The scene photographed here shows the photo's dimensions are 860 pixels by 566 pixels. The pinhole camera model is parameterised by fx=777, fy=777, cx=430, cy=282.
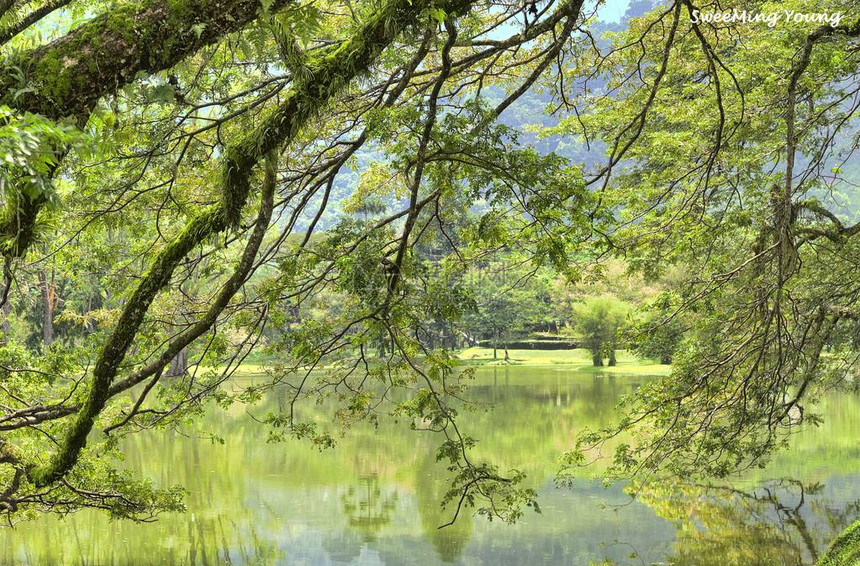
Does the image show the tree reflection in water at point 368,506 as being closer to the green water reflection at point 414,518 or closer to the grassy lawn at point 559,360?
the green water reflection at point 414,518

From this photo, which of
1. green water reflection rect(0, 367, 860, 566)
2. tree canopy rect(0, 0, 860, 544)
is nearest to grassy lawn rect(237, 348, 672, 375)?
green water reflection rect(0, 367, 860, 566)

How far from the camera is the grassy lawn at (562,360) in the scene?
3025cm

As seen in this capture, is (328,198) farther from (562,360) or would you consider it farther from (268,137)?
(562,360)

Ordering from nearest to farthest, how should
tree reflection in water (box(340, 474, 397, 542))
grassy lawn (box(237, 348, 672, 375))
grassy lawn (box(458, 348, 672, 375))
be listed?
tree reflection in water (box(340, 474, 397, 542)), grassy lawn (box(237, 348, 672, 375)), grassy lawn (box(458, 348, 672, 375))

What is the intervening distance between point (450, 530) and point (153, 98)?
808 cm

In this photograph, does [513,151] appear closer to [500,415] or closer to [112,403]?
[112,403]

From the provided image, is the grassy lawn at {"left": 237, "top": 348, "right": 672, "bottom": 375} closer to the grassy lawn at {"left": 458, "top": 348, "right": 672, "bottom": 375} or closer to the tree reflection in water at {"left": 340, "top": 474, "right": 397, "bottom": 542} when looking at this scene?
the grassy lawn at {"left": 458, "top": 348, "right": 672, "bottom": 375}

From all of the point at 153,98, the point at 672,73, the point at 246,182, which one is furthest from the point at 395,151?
the point at 672,73

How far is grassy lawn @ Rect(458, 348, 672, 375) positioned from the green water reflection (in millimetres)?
15789

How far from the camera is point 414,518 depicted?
10.1 m

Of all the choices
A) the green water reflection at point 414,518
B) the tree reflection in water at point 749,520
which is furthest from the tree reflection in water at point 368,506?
the tree reflection in water at point 749,520

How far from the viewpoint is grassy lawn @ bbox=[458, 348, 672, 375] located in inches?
1191

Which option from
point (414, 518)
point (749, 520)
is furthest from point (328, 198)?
point (749, 520)

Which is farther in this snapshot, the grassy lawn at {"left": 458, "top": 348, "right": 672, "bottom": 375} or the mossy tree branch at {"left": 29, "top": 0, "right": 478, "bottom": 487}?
the grassy lawn at {"left": 458, "top": 348, "right": 672, "bottom": 375}
